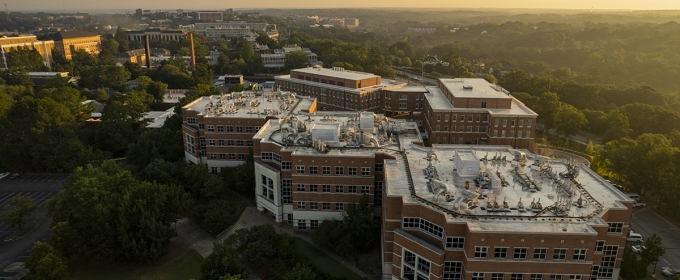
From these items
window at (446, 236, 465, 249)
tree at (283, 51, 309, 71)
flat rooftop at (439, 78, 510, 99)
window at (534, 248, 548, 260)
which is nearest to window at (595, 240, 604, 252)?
window at (534, 248, 548, 260)

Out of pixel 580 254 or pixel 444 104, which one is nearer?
pixel 580 254

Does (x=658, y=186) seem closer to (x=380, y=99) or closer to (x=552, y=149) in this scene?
(x=552, y=149)

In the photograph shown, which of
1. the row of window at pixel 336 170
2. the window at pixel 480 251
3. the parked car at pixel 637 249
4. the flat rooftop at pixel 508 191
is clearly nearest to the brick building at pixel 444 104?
the flat rooftop at pixel 508 191

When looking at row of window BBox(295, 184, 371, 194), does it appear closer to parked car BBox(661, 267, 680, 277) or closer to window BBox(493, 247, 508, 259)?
window BBox(493, 247, 508, 259)

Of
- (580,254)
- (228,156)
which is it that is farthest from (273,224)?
(580,254)

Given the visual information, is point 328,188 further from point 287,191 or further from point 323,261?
point 323,261

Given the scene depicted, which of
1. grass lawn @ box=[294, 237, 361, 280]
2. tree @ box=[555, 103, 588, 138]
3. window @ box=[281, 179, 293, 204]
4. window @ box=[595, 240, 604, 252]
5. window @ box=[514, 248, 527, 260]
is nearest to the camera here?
window @ box=[514, 248, 527, 260]
